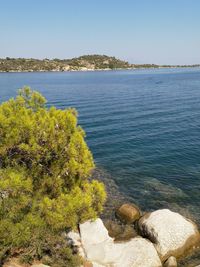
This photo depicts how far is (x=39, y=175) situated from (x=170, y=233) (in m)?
12.2

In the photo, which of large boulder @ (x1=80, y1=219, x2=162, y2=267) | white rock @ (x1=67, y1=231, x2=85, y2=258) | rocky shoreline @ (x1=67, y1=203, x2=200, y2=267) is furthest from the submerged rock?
white rock @ (x1=67, y1=231, x2=85, y2=258)

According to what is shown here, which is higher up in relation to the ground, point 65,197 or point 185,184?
point 65,197

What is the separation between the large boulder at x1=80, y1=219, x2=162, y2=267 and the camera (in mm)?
21328

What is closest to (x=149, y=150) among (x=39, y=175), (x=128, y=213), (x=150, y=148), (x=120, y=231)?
(x=150, y=148)

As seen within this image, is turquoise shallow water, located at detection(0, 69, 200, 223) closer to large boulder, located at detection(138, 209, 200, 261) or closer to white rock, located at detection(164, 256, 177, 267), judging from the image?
large boulder, located at detection(138, 209, 200, 261)

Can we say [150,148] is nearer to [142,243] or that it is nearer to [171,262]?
[142,243]

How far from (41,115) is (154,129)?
4046cm

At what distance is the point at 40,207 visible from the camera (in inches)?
633

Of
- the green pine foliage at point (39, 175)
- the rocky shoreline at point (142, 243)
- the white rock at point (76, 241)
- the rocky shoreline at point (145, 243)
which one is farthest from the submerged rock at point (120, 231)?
the green pine foliage at point (39, 175)

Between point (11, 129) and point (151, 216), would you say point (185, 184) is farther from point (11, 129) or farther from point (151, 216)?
point (11, 129)

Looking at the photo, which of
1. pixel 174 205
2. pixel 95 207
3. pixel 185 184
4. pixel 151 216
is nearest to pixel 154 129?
pixel 185 184

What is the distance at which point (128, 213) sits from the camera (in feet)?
90.0

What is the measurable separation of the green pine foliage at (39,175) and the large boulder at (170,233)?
27.1 feet

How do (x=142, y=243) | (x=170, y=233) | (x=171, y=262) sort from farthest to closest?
(x=170, y=233)
(x=142, y=243)
(x=171, y=262)
